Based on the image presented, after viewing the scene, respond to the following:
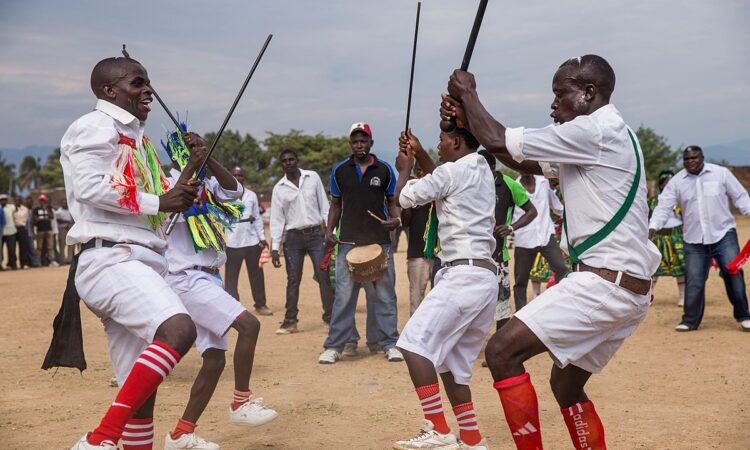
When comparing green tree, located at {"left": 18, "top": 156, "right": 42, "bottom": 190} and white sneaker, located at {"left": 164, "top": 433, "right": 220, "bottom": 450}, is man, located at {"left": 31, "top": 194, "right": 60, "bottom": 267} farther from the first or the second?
green tree, located at {"left": 18, "top": 156, "right": 42, "bottom": 190}

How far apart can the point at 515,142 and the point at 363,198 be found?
5092 mm

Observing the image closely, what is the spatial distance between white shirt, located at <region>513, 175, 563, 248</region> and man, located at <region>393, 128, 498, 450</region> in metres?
4.44

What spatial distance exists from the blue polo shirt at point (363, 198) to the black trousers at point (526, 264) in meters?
1.77

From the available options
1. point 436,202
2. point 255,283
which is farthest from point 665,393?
point 255,283

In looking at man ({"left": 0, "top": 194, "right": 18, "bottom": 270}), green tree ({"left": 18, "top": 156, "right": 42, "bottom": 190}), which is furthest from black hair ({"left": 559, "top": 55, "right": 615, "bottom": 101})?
green tree ({"left": 18, "top": 156, "right": 42, "bottom": 190})

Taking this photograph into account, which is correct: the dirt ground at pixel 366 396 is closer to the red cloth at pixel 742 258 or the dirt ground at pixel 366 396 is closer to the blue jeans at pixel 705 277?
the blue jeans at pixel 705 277

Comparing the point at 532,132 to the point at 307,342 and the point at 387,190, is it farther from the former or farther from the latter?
the point at 307,342

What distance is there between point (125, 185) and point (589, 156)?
2304 millimetres

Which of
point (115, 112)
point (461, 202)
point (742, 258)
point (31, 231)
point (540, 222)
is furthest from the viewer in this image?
point (31, 231)

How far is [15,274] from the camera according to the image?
71.2 feet

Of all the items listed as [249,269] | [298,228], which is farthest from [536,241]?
[249,269]

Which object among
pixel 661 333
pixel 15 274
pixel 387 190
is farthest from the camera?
pixel 15 274

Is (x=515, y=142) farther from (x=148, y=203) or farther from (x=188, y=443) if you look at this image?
(x=188, y=443)

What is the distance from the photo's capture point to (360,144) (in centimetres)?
912
